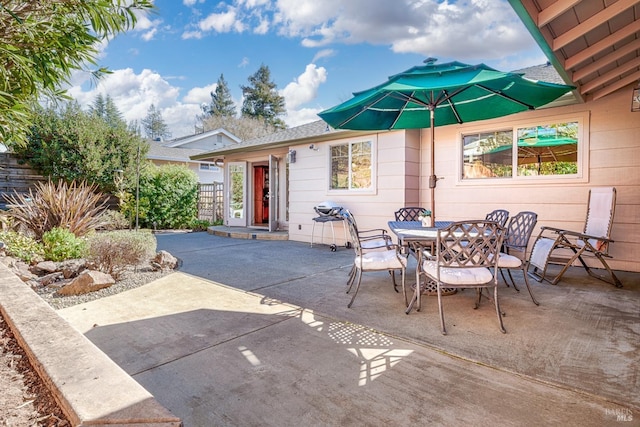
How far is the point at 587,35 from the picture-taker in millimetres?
3443

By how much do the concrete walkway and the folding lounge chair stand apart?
0.29 m

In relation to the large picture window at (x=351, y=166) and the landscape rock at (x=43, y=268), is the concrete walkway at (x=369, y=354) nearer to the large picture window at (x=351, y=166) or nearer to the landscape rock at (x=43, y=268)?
the landscape rock at (x=43, y=268)

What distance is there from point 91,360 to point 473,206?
20.3 ft

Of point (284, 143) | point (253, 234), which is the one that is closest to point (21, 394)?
point (253, 234)

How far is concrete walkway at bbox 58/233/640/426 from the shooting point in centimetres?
179

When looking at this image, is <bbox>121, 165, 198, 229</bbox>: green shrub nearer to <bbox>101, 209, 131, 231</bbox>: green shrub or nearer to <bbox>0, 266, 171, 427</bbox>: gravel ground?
<bbox>101, 209, 131, 231</bbox>: green shrub

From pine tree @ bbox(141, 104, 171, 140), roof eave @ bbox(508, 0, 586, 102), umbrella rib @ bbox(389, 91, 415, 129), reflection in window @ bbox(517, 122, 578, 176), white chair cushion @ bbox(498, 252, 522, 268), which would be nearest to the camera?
roof eave @ bbox(508, 0, 586, 102)

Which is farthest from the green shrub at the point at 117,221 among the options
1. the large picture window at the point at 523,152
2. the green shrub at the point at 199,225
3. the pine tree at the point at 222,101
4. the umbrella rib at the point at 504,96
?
the pine tree at the point at 222,101

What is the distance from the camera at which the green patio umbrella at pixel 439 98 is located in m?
3.27

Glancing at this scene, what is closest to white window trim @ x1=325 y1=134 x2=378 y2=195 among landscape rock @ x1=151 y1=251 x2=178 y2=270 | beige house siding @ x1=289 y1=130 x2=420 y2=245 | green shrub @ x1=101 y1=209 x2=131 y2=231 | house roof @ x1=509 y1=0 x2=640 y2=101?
beige house siding @ x1=289 y1=130 x2=420 y2=245

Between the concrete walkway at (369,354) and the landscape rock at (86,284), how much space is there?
0.38 m

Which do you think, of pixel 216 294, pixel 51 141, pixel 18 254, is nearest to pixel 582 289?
pixel 216 294

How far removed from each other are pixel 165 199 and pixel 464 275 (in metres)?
10.2

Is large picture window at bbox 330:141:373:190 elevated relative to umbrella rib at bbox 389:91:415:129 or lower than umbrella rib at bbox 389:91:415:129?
lower
